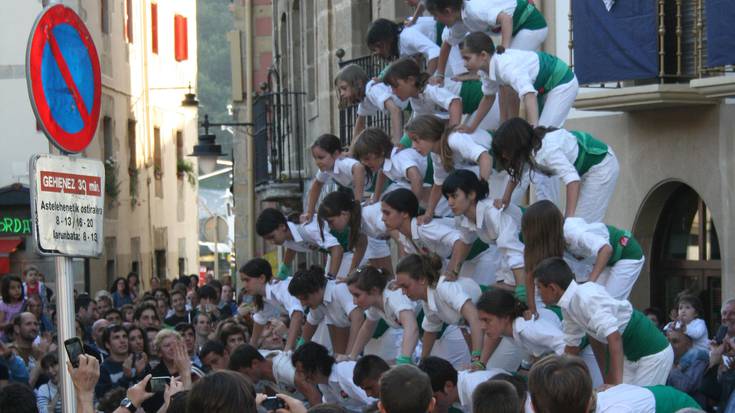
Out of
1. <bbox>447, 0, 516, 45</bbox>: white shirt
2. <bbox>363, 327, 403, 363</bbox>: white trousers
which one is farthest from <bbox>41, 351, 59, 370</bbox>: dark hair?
<bbox>447, 0, 516, 45</bbox>: white shirt

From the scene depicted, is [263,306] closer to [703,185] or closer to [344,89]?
[344,89]

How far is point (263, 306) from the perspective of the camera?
43.6 ft

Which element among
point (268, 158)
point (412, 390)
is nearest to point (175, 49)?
point (268, 158)

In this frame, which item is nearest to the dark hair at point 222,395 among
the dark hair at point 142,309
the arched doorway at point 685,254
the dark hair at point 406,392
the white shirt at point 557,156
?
the dark hair at point 406,392

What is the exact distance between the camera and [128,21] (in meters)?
35.4

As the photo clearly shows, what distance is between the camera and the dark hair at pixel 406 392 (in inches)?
231

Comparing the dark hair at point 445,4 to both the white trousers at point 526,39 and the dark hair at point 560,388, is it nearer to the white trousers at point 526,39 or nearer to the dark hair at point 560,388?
the white trousers at point 526,39

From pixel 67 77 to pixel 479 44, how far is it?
3865 mm

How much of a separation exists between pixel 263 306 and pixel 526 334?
15.9ft

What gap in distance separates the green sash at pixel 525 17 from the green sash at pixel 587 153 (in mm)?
1875

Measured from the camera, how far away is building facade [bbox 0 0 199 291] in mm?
28953

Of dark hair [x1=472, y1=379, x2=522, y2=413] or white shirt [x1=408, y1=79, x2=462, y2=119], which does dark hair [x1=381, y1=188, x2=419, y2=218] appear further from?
dark hair [x1=472, y1=379, x2=522, y2=413]

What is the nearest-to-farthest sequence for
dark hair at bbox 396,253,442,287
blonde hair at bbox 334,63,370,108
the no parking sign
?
the no parking sign → dark hair at bbox 396,253,442,287 → blonde hair at bbox 334,63,370,108

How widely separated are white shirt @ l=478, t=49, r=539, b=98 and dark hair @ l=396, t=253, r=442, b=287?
1287 millimetres
